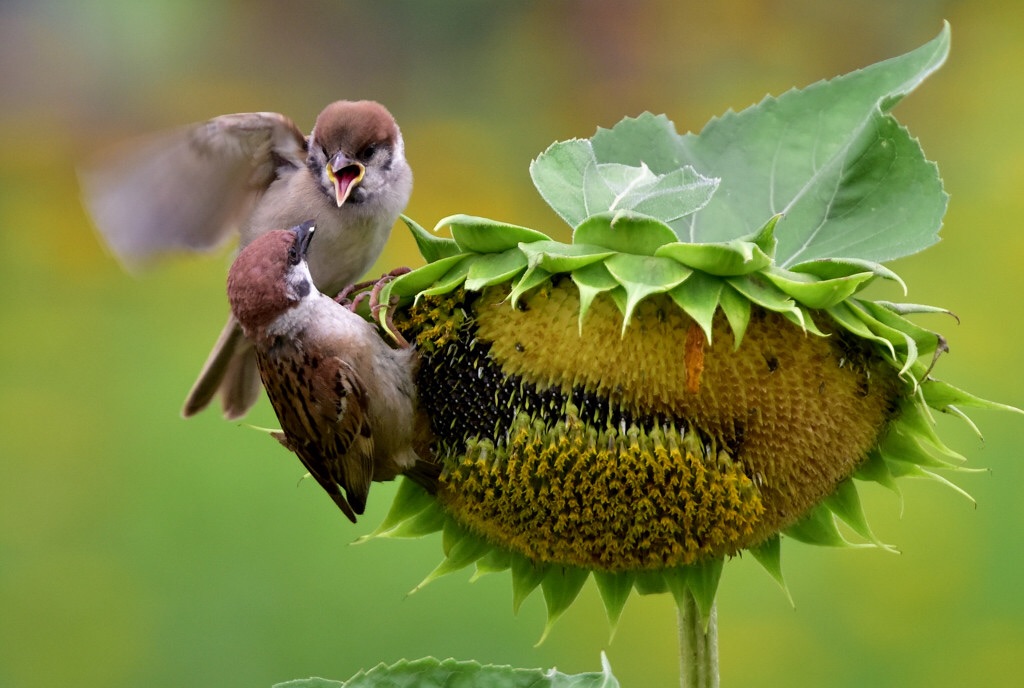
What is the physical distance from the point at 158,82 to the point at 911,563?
3571 millimetres

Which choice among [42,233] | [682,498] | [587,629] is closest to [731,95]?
[587,629]

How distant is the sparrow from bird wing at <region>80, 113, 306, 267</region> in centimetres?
38

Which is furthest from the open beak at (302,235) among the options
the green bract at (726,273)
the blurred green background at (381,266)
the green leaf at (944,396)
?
the blurred green background at (381,266)

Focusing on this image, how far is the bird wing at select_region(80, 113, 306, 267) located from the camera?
2.23m

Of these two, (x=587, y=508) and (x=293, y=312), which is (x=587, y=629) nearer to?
(x=293, y=312)

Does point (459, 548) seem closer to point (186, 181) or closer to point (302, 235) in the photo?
point (302, 235)

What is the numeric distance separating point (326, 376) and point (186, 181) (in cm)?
69

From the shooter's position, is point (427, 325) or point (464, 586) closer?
point (427, 325)

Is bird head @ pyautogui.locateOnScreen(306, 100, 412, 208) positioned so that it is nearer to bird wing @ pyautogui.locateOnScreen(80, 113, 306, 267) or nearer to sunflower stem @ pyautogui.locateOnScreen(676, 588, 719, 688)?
bird wing @ pyautogui.locateOnScreen(80, 113, 306, 267)

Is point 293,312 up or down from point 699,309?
down

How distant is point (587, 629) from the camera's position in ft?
12.9

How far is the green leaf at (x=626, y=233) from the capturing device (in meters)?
1.40

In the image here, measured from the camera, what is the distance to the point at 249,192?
8.11ft

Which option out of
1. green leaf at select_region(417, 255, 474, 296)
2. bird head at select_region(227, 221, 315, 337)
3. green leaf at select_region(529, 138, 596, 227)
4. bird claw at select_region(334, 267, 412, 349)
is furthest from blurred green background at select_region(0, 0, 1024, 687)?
green leaf at select_region(529, 138, 596, 227)
